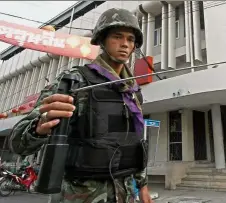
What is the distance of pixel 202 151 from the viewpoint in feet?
26.6

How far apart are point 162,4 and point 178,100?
459cm

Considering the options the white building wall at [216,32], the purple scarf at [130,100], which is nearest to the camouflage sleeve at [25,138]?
the purple scarf at [130,100]

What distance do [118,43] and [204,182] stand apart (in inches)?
252

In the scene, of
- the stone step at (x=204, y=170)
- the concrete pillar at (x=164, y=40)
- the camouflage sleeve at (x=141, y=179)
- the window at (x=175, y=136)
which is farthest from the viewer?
the concrete pillar at (x=164, y=40)

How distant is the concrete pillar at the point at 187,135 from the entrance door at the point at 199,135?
26cm

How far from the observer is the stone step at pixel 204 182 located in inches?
242

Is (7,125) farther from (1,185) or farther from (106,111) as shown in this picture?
(106,111)

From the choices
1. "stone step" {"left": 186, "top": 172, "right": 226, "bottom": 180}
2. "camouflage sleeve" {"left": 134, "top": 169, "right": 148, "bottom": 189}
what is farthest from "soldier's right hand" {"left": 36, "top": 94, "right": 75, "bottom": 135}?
"stone step" {"left": 186, "top": 172, "right": 226, "bottom": 180}

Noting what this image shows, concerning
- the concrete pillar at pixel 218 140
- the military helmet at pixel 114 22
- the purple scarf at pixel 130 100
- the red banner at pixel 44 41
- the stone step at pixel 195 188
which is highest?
the red banner at pixel 44 41

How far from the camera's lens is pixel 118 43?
1.19 meters

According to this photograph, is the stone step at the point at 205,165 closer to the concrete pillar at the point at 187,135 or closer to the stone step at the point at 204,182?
the concrete pillar at the point at 187,135

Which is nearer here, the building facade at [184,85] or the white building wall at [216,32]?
the building facade at [184,85]

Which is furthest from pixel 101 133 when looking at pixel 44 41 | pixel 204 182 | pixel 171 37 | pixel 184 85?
pixel 171 37

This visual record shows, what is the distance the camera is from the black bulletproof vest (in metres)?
0.94
